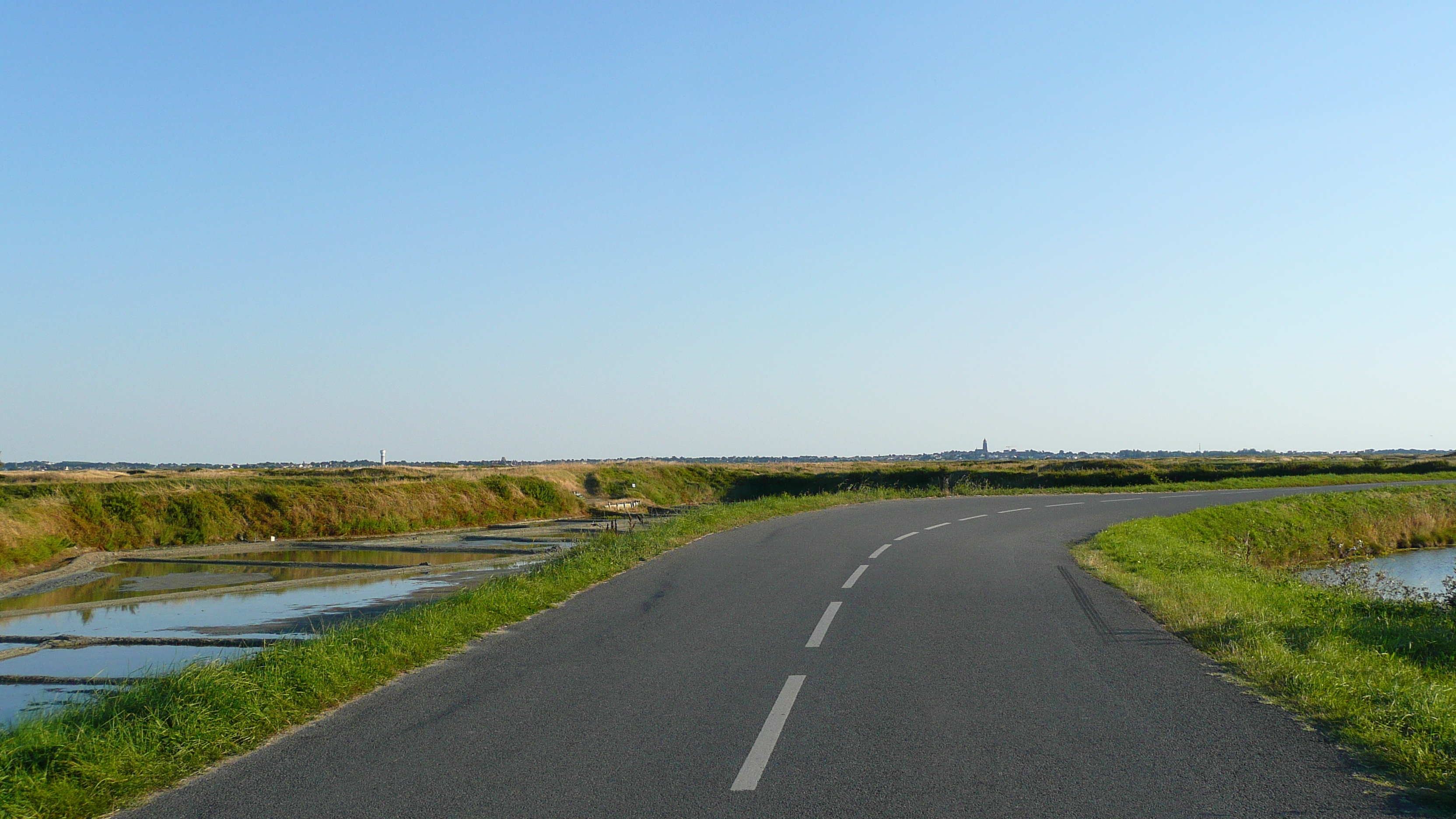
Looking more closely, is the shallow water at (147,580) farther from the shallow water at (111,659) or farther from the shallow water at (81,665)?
the shallow water at (81,665)

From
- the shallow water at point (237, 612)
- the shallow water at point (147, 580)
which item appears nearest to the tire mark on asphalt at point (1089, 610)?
the shallow water at point (237, 612)

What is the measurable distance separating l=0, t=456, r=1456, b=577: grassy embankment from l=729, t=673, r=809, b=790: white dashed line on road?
2222 centimetres

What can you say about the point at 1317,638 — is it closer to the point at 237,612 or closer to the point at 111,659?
the point at 111,659

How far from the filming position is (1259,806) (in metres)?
5.00

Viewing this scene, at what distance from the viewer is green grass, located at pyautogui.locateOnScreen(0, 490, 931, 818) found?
5.50 m

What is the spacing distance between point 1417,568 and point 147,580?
113 ft

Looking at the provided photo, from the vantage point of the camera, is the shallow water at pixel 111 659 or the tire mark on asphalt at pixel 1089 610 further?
the shallow water at pixel 111 659

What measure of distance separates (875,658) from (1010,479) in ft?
196

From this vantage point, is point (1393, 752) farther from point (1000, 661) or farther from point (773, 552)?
point (773, 552)

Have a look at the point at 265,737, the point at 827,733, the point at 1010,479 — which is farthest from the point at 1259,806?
the point at 1010,479

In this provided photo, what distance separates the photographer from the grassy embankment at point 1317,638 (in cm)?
611

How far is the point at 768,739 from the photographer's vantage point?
6.25m

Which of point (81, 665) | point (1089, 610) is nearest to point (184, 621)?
point (81, 665)

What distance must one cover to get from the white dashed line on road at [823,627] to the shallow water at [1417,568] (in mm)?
14236
